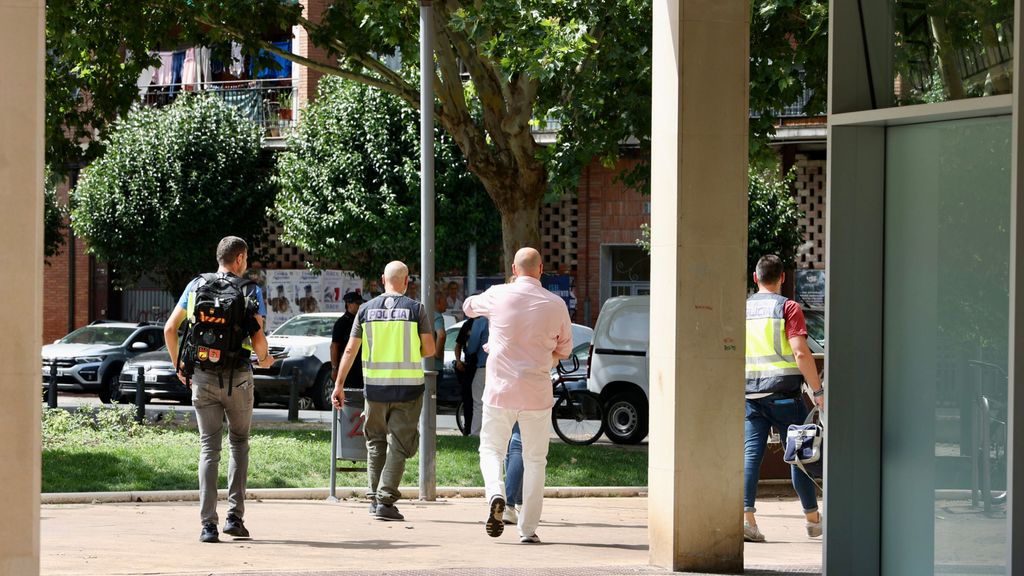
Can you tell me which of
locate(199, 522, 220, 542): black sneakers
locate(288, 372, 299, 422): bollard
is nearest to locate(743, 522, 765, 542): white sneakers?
locate(199, 522, 220, 542): black sneakers

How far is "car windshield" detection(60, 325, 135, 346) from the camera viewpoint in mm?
26453

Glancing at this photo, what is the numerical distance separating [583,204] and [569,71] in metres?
18.2

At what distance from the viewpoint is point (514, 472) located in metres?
10.5

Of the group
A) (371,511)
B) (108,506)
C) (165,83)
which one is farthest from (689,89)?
(165,83)

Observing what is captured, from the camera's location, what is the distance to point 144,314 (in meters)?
36.7

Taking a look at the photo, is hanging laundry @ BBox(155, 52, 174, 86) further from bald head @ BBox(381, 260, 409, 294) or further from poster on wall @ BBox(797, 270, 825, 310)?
bald head @ BBox(381, 260, 409, 294)

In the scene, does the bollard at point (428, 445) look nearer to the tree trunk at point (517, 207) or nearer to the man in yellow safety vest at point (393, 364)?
the man in yellow safety vest at point (393, 364)

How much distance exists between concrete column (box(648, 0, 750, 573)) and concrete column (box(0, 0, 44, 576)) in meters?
3.59

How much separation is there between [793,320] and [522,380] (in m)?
2.03

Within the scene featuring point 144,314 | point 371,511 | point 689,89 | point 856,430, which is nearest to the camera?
point 856,430

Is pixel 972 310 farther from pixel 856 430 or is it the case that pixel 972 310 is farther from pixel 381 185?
pixel 381 185

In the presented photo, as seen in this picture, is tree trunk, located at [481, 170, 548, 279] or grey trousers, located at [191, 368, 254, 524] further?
tree trunk, located at [481, 170, 548, 279]

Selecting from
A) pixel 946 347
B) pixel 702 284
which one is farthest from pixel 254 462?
pixel 946 347

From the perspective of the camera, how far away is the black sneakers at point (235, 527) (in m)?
9.79
